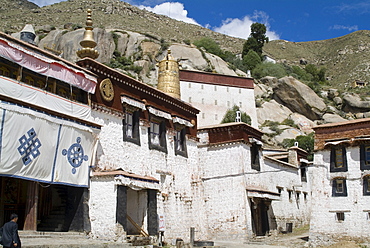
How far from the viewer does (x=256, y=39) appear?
84500mm

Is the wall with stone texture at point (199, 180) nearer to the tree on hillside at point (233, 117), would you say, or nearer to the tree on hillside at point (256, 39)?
the tree on hillside at point (233, 117)

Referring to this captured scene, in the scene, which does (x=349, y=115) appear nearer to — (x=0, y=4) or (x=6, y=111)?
(x=6, y=111)

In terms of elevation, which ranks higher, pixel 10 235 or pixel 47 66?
pixel 47 66

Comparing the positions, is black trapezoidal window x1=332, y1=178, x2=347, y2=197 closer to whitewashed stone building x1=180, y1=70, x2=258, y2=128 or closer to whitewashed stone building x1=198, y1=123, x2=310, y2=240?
whitewashed stone building x1=198, y1=123, x2=310, y2=240

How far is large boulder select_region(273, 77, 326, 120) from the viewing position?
55219 mm

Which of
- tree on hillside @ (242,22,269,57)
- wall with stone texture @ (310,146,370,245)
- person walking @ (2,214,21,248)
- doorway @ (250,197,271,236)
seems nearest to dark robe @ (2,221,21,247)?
person walking @ (2,214,21,248)

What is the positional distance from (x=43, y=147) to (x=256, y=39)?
7288 centimetres

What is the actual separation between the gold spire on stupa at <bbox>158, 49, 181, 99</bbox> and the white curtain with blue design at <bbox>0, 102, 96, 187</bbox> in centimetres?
1083

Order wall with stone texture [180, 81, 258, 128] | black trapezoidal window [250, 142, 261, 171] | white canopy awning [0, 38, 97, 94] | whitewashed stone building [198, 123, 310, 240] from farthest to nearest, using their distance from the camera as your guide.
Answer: wall with stone texture [180, 81, 258, 128] < black trapezoidal window [250, 142, 261, 171] < whitewashed stone building [198, 123, 310, 240] < white canopy awning [0, 38, 97, 94]

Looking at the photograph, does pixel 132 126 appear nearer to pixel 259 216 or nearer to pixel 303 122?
pixel 259 216

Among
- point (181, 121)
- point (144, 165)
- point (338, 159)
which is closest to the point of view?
point (144, 165)

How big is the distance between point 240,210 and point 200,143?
16.0 feet

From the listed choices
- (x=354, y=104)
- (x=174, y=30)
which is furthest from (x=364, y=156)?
(x=174, y=30)

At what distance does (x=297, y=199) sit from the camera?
1374 inches
